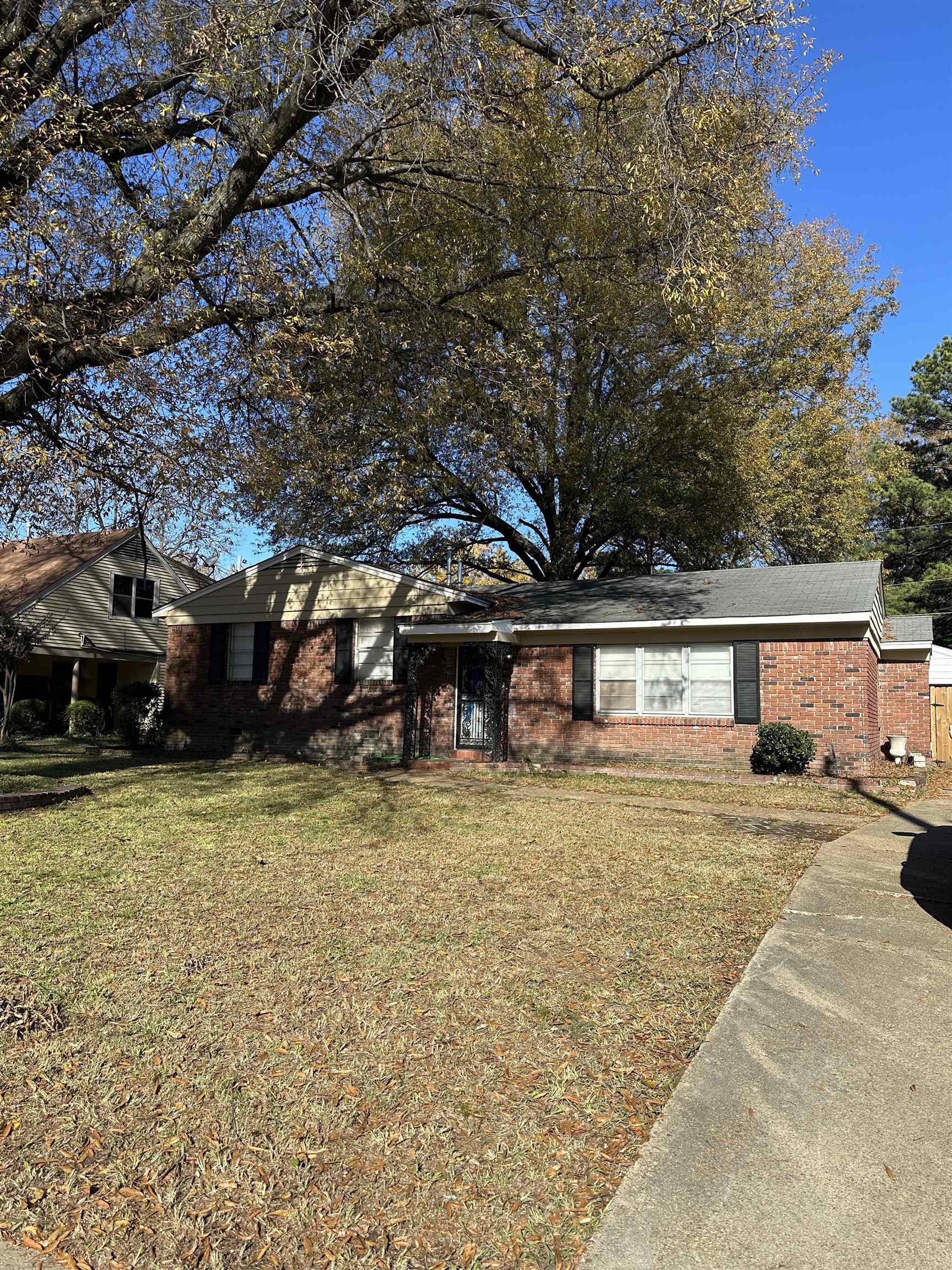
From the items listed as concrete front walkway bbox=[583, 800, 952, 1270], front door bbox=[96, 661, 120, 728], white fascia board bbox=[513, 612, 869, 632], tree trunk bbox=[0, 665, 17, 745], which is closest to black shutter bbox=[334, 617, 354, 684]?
white fascia board bbox=[513, 612, 869, 632]

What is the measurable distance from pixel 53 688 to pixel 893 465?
27308mm

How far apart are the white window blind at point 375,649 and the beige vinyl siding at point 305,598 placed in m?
0.21

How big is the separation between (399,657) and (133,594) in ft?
45.9

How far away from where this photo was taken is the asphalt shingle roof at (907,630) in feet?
52.4

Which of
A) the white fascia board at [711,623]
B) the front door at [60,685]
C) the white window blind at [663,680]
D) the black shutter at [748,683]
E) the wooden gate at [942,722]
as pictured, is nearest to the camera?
the white fascia board at [711,623]

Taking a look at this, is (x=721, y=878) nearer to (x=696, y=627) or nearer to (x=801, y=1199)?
(x=801, y=1199)

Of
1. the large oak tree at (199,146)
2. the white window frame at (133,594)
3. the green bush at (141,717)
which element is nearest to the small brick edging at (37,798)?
the large oak tree at (199,146)

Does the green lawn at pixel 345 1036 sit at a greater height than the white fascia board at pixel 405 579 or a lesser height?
lesser

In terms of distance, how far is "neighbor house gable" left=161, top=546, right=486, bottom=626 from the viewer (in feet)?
51.4

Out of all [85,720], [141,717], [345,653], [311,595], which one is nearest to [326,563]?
[311,595]

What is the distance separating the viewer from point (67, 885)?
5898 mm

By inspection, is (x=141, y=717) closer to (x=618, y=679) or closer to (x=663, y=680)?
(x=618, y=679)

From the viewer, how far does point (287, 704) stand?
16.9 metres

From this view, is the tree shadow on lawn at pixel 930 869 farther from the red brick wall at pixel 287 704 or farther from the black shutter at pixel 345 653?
the black shutter at pixel 345 653
